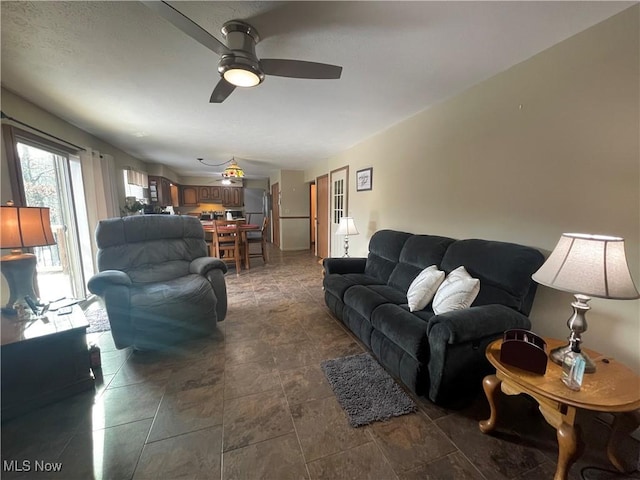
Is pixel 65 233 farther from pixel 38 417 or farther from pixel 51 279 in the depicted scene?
pixel 38 417

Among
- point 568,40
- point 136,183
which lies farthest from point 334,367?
point 136,183

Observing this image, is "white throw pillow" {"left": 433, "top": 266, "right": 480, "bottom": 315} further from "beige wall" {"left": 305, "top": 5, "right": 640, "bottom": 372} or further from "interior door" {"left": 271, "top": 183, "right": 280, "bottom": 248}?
"interior door" {"left": 271, "top": 183, "right": 280, "bottom": 248}

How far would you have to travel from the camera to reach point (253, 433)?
4.68 ft

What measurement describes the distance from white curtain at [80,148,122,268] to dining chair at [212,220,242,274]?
1.56m

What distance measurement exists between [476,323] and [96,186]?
4716 mm

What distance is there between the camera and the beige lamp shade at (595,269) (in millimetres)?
1021

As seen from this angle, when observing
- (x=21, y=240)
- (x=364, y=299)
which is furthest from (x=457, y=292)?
(x=21, y=240)

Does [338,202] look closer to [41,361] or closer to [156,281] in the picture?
[156,281]

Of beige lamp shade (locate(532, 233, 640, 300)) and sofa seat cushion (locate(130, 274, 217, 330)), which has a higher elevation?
beige lamp shade (locate(532, 233, 640, 300))

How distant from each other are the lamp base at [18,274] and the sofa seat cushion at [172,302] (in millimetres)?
629

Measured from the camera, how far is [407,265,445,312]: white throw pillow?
2037 millimetres

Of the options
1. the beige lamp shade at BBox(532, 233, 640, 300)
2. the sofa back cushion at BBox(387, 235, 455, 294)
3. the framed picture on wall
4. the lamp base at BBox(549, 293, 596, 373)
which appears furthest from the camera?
the framed picture on wall

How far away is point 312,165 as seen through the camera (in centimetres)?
641

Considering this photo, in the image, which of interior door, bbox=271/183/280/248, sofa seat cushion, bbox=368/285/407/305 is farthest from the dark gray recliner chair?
interior door, bbox=271/183/280/248
